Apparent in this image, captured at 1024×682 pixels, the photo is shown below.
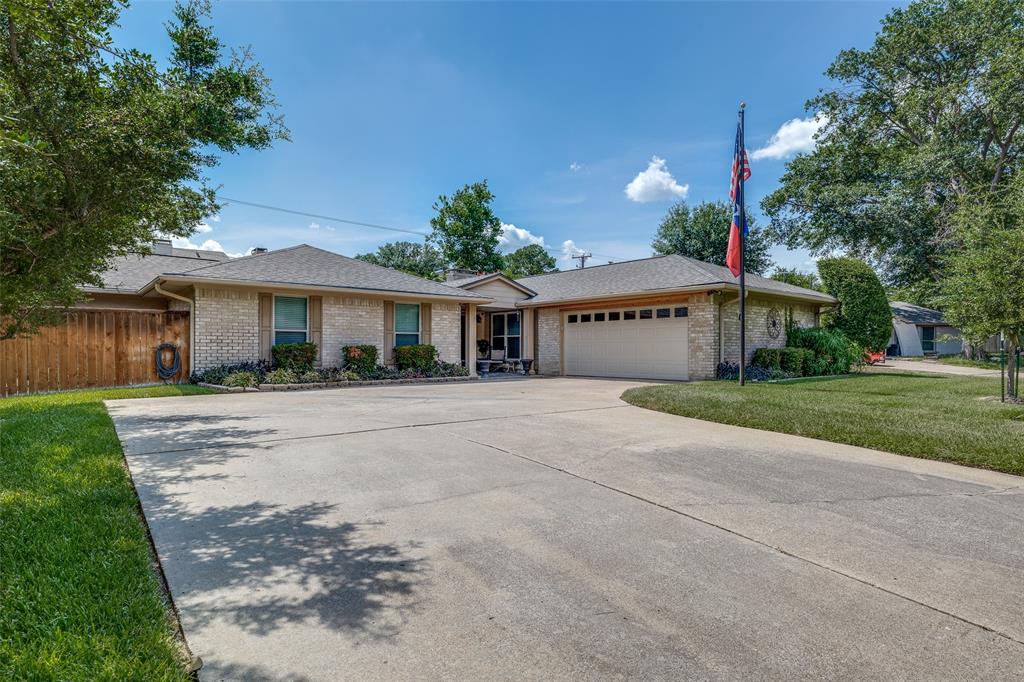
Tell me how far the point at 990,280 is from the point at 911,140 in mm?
24195

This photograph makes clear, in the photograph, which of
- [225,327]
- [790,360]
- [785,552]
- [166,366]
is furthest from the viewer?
[790,360]

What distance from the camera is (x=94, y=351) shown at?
12688mm

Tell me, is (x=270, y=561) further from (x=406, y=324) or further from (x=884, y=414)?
(x=406, y=324)

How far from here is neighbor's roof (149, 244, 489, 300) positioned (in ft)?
42.0

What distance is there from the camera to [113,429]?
6562mm

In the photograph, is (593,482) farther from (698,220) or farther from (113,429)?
(698,220)

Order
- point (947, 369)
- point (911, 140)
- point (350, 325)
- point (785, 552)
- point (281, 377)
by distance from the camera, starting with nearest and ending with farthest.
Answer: point (785, 552) → point (281, 377) → point (350, 325) → point (947, 369) → point (911, 140)

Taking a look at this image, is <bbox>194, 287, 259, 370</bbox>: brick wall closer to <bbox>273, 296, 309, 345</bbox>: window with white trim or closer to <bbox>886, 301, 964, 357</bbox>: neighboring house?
<bbox>273, 296, 309, 345</bbox>: window with white trim

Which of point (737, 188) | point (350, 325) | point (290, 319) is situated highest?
point (737, 188)

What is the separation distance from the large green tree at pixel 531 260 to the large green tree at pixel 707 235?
2396 cm

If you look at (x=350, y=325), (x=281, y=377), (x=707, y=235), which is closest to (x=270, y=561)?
(x=281, y=377)

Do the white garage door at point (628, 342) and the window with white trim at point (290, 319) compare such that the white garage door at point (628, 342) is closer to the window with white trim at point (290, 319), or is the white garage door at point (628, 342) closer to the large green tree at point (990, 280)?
the large green tree at point (990, 280)

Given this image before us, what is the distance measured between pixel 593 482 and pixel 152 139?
20.5 ft

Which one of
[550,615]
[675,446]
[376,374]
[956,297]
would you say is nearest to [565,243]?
[376,374]
